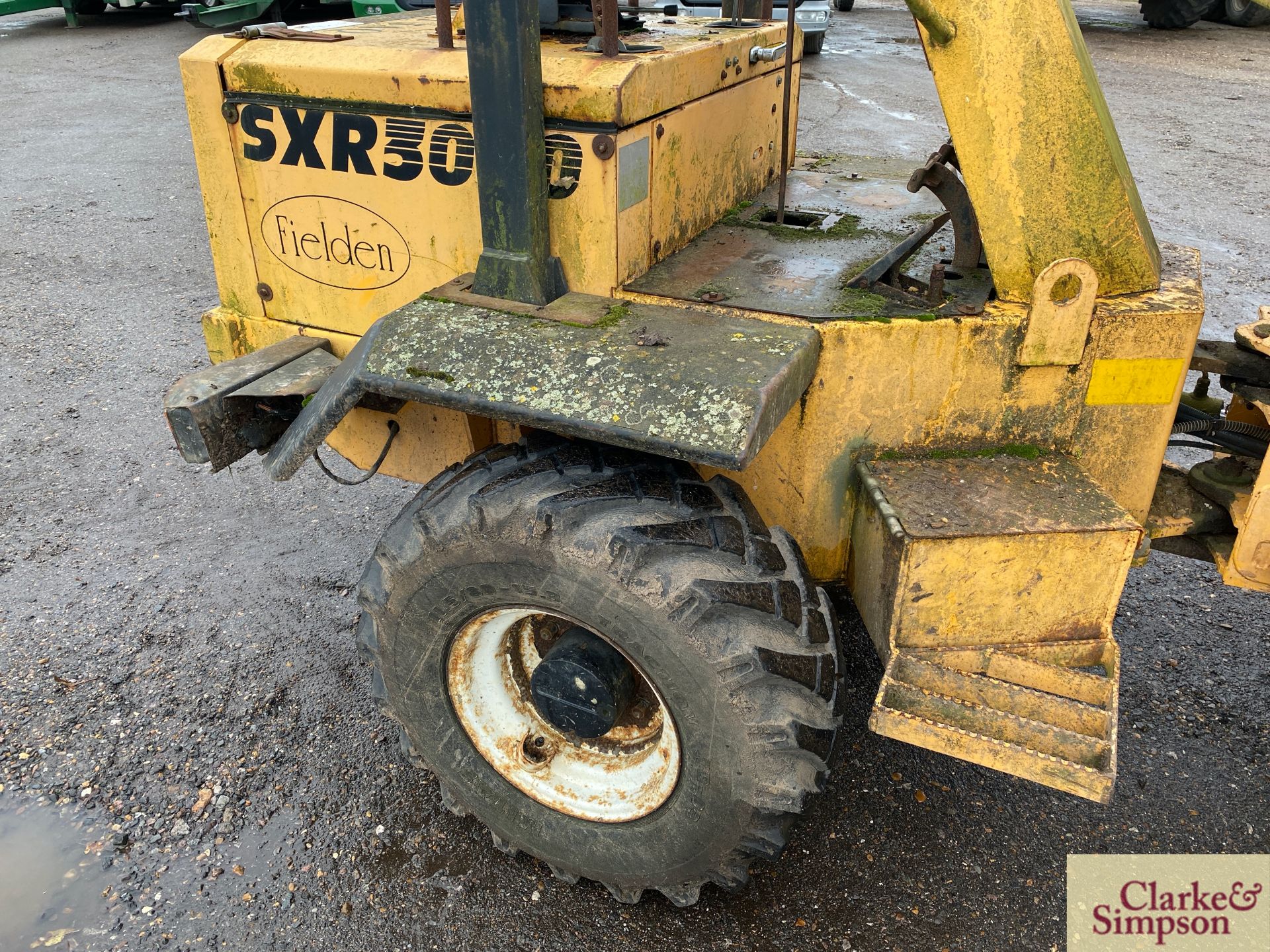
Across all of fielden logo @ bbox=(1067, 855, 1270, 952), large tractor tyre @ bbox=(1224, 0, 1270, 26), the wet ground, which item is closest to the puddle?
the wet ground

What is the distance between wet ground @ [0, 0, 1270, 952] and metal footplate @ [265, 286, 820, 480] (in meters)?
1.08

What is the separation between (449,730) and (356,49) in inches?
66.2

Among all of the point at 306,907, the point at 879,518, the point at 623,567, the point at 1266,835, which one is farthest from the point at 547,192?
the point at 1266,835

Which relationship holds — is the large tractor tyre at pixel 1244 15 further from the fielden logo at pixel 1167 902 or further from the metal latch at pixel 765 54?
the fielden logo at pixel 1167 902

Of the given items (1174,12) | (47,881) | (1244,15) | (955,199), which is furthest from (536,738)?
(1244,15)

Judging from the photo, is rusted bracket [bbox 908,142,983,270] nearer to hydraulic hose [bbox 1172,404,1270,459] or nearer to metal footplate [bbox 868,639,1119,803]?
hydraulic hose [bbox 1172,404,1270,459]

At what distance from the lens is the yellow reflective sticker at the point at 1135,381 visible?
2074 millimetres

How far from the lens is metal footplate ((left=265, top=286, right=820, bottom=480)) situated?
1809 millimetres

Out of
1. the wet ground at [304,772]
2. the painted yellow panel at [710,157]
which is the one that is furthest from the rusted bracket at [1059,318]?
the wet ground at [304,772]

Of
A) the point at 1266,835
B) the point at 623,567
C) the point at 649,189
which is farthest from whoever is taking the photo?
the point at 1266,835

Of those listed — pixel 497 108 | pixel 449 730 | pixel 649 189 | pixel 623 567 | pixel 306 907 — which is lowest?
pixel 306 907

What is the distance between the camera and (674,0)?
15.6ft

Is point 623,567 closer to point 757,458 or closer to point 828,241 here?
point 757,458

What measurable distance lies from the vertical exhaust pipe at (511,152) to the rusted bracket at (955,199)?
0.90 metres
